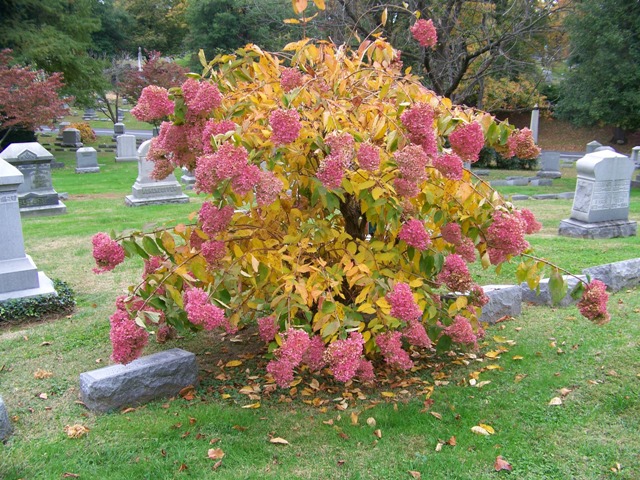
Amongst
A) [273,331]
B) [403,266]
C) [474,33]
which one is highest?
[474,33]

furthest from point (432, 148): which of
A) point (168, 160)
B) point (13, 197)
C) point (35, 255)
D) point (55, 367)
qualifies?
point (35, 255)

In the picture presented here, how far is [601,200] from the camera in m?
Answer: 9.50

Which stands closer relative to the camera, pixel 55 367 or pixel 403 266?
pixel 403 266

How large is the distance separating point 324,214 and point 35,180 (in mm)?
10306

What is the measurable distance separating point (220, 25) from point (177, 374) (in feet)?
120

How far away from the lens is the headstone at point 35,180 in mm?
12367

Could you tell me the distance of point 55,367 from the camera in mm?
4699

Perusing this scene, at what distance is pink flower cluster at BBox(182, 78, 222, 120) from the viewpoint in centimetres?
372

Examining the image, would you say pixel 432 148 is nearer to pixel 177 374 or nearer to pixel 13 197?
pixel 177 374

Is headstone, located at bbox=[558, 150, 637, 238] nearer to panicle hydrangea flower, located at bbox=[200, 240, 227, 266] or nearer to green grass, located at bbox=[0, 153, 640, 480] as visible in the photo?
green grass, located at bbox=[0, 153, 640, 480]

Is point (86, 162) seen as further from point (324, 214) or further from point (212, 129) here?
point (212, 129)

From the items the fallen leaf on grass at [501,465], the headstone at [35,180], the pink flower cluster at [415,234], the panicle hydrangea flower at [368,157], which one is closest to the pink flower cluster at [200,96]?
the panicle hydrangea flower at [368,157]

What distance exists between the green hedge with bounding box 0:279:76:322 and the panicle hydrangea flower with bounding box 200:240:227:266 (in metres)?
2.91

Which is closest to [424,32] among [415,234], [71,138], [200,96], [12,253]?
[415,234]
